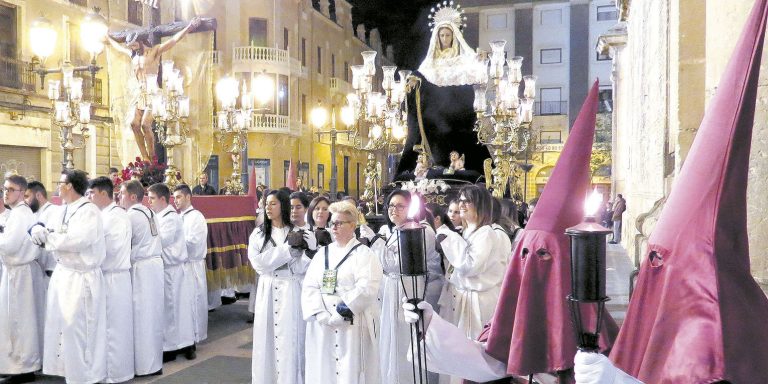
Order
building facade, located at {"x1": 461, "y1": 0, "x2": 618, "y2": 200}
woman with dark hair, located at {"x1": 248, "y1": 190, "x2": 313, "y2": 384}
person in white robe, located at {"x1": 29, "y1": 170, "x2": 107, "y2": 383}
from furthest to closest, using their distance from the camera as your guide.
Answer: building facade, located at {"x1": 461, "y1": 0, "x2": 618, "y2": 200} → person in white robe, located at {"x1": 29, "y1": 170, "x2": 107, "y2": 383} → woman with dark hair, located at {"x1": 248, "y1": 190, "x2": 313, "y2": 384}

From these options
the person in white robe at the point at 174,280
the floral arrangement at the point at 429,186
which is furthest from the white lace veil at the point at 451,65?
Answer: the person in white robe at the point at 174,280

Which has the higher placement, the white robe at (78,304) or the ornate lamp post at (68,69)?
the ornate lamp post at (68,69)

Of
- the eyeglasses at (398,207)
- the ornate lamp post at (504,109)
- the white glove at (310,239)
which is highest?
the ornate lamp post at (504,109)

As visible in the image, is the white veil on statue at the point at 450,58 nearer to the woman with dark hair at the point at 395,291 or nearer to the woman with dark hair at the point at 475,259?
the woman with dark hair at the point at 395,291

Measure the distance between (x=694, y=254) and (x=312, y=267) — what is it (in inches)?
137

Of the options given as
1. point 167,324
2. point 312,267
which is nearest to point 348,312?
point 312,267

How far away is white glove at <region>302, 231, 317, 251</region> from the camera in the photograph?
570 centimetres

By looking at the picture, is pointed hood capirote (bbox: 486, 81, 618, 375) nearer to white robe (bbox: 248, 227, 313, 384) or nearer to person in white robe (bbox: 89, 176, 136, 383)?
white robe (bbox: 248, 227, 313, 384)

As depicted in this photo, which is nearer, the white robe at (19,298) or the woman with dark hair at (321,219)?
the woman with dark hair at (321,219)

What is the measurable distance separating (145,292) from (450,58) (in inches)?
393

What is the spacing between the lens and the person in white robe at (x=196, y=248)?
8.32 metres

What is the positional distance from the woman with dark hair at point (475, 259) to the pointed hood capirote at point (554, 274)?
1.91 metres

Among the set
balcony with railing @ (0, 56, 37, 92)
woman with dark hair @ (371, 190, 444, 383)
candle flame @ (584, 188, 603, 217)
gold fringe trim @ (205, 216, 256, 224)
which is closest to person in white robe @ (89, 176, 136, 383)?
woman with dark hair @ (371, 190, 444, 383)

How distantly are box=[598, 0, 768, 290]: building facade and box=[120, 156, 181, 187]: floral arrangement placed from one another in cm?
644
